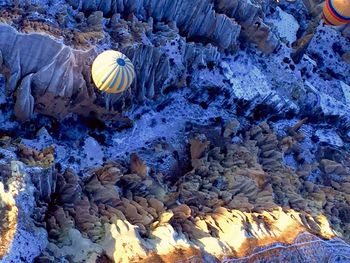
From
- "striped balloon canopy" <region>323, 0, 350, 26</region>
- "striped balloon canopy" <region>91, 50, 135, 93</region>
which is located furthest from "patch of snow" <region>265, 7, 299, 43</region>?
"striped balloon canopy" <region>91, 50, 135, 93</region>

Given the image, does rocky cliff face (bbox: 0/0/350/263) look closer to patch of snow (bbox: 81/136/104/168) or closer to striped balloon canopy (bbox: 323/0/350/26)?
patch of snow (bbox: 81/136/104/168)

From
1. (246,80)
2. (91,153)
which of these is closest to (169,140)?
(91,153)

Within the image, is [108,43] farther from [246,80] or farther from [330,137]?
[330,137]

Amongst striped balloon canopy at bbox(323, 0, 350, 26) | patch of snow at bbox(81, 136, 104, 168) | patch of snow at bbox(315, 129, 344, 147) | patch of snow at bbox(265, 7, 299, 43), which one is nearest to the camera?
patch of snow at bbox(81, 136, 104, 168)

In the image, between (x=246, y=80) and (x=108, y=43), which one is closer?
(x=108, y=43)

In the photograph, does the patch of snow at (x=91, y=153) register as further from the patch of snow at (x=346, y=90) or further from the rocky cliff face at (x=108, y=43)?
the patch of snow at (x=346, y=90)

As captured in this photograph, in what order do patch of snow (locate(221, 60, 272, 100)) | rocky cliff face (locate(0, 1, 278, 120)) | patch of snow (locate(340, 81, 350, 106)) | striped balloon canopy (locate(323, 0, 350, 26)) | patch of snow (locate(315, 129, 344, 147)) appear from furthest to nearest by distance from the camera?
patch of snow (locate(340, 81, 350, 106))
striped balloon canopy (locate(323, 0, 350, 26))
patch of snow (locate(315, 129, 344, 147))
patch of snow (locate(221, 60, 272, 100))
rocky cliff face (locate(0, 1, 278, 120))

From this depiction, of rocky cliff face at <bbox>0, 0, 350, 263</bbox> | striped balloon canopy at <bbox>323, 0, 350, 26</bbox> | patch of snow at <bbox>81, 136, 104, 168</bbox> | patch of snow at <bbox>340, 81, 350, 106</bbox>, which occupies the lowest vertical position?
patch of snow at <bbox>81, 136, 104, 168</bbox>

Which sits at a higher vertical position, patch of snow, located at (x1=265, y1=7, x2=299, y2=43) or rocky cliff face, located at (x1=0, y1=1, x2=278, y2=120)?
patch of snow, located at (x1=265, y1=7, x2=299, y2=43)
